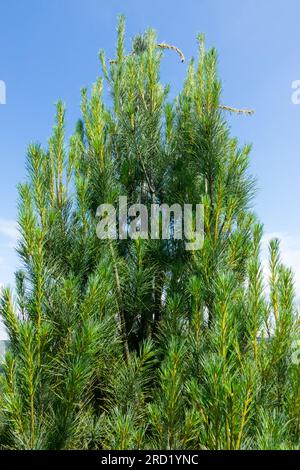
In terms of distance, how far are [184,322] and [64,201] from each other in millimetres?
1283

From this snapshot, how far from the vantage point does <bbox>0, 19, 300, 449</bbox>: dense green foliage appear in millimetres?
2072

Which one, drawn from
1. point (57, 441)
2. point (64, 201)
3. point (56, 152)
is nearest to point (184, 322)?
point (57, 441)

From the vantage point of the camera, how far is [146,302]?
2920mm

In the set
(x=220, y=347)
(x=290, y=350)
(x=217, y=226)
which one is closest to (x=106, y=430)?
(x=220, y=347)

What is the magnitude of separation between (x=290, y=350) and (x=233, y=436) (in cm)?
65

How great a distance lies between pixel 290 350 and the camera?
7.41ft

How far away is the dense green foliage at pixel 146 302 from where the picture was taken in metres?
2.07

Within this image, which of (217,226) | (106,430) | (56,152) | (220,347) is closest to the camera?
(220,347)

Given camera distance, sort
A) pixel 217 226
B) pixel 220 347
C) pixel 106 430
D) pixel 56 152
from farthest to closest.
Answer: pixel 56 152 < pixel 217 226 < pixel 106 430 < pixel 220 347

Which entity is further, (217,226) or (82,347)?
(217,226)

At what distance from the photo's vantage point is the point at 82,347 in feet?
7.27
